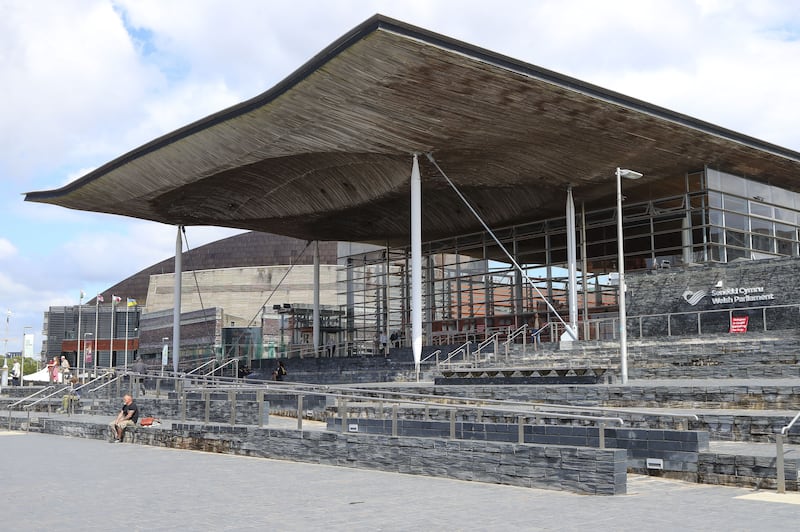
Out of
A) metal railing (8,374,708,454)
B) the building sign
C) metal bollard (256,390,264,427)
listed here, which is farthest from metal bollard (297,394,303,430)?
the building sign

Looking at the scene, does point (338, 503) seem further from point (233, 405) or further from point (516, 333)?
point (516, 333)

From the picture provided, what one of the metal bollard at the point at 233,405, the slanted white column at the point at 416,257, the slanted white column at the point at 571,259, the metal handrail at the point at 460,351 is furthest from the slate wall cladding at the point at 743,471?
the slanted white column at the point at 571,259

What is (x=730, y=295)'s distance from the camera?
32062 millimetres

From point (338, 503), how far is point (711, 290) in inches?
1025

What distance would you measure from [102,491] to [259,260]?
88531mm

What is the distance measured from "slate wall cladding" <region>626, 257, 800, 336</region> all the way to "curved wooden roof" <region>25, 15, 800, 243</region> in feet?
17.6

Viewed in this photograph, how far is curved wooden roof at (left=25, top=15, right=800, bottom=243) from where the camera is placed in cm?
2706

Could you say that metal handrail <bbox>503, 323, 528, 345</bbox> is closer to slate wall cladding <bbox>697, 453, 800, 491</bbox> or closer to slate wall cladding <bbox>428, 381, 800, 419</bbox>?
slate wall cladding <bbox>428, 381, 800, 419</bbox>

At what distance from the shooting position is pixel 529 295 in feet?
150

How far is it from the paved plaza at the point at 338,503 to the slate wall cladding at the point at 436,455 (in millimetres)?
235

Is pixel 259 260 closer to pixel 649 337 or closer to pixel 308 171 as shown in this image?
pixel 308 171

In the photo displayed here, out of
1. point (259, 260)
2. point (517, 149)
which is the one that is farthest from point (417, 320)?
point (259, 260)

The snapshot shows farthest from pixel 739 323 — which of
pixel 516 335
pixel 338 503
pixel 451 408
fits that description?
pixel 338 503

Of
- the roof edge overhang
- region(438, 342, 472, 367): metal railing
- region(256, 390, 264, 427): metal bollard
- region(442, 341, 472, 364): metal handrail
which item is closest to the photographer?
region(256, 390, 264, 427): metal bollard
